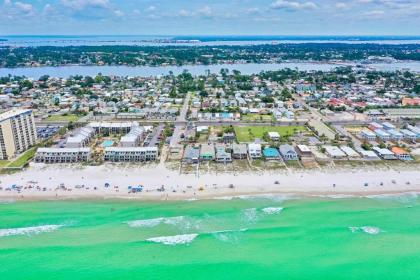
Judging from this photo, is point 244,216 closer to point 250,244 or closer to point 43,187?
point 250,244

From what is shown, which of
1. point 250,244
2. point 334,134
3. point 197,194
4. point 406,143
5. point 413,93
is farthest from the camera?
point 413,93

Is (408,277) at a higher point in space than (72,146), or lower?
lower

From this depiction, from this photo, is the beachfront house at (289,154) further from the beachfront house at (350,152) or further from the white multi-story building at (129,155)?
the white multi-story building at (129,155)

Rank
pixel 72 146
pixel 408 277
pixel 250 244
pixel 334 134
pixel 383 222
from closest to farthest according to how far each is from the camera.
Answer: pixel 408 277, pixel 250 244, pixel 383 222, pixel 72 146, pixel 334 134

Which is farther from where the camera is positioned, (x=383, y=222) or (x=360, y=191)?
(x=360, y=191)

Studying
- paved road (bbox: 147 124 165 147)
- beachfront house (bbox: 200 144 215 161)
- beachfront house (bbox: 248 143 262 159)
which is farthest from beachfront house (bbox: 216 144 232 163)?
paved road (bbox: 147 124 165 147)

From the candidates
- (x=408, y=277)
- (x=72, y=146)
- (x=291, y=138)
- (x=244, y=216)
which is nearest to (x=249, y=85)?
(x=291, y=138)

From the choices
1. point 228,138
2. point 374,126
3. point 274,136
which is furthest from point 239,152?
point 374,126

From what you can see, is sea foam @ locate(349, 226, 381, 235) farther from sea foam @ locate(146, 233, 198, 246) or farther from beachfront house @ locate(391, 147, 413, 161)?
beachfront house @ locate(391, 147, 413, 161)
